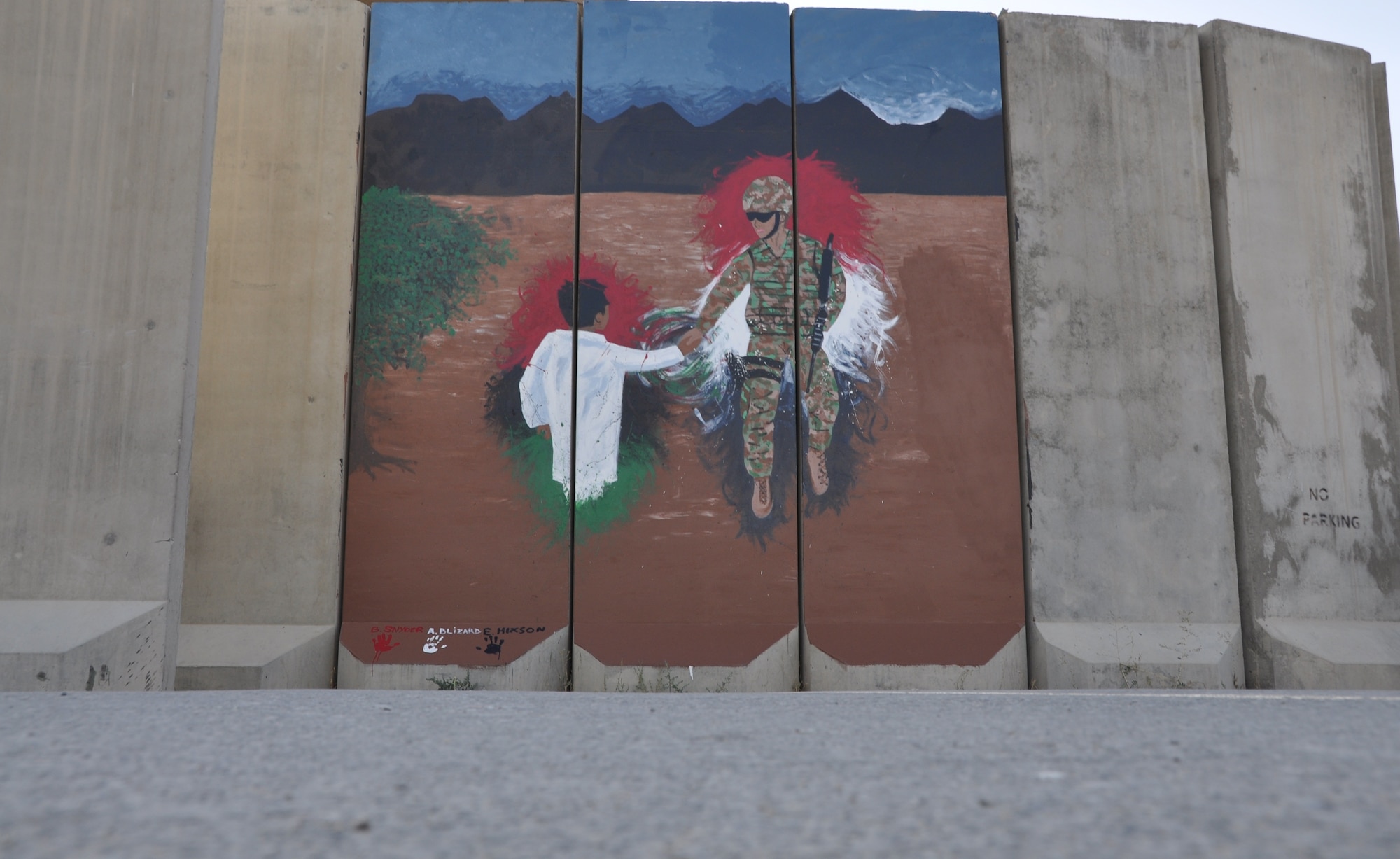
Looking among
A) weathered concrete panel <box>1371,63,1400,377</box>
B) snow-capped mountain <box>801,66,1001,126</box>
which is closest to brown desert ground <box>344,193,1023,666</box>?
snow-capped mountain <box>801,66,1001,126</box>

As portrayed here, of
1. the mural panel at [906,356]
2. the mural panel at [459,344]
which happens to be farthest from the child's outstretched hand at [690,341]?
the mural panel at [459,344]

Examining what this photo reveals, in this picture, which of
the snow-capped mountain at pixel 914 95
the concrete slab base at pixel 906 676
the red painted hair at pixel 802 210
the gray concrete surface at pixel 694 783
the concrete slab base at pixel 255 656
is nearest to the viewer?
the gray concrete surface at pixel 694 783

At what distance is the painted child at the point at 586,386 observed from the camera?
7461mm

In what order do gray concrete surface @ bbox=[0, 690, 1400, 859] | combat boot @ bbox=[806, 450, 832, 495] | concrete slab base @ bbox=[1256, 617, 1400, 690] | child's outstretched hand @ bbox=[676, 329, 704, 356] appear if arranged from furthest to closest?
child's outstretched hand @ bbox=[676, 329, 704, 356] < combat boot @ bbox=[806, 450, 832, 495] < concrete slab base @ bbox=[1256, 617, 1400, 690] < gray concrete surface @ bbox=[0, 690, 1400, 859]

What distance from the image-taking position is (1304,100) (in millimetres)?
8391

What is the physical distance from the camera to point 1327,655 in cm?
742

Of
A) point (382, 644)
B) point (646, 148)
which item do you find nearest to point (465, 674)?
point (382, 644)

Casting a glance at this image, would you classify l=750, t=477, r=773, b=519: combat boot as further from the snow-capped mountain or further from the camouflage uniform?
the snow-capped mountain

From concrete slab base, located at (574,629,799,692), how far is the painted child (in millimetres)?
1292

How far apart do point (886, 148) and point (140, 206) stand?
5507 mm

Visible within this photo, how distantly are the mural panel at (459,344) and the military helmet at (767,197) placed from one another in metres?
1.44

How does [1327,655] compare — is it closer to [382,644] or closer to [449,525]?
[449,525]

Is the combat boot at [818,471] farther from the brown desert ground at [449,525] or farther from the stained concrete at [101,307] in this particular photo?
the stained concrete at [101,307]

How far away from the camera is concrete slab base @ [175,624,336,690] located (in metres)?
6.79
